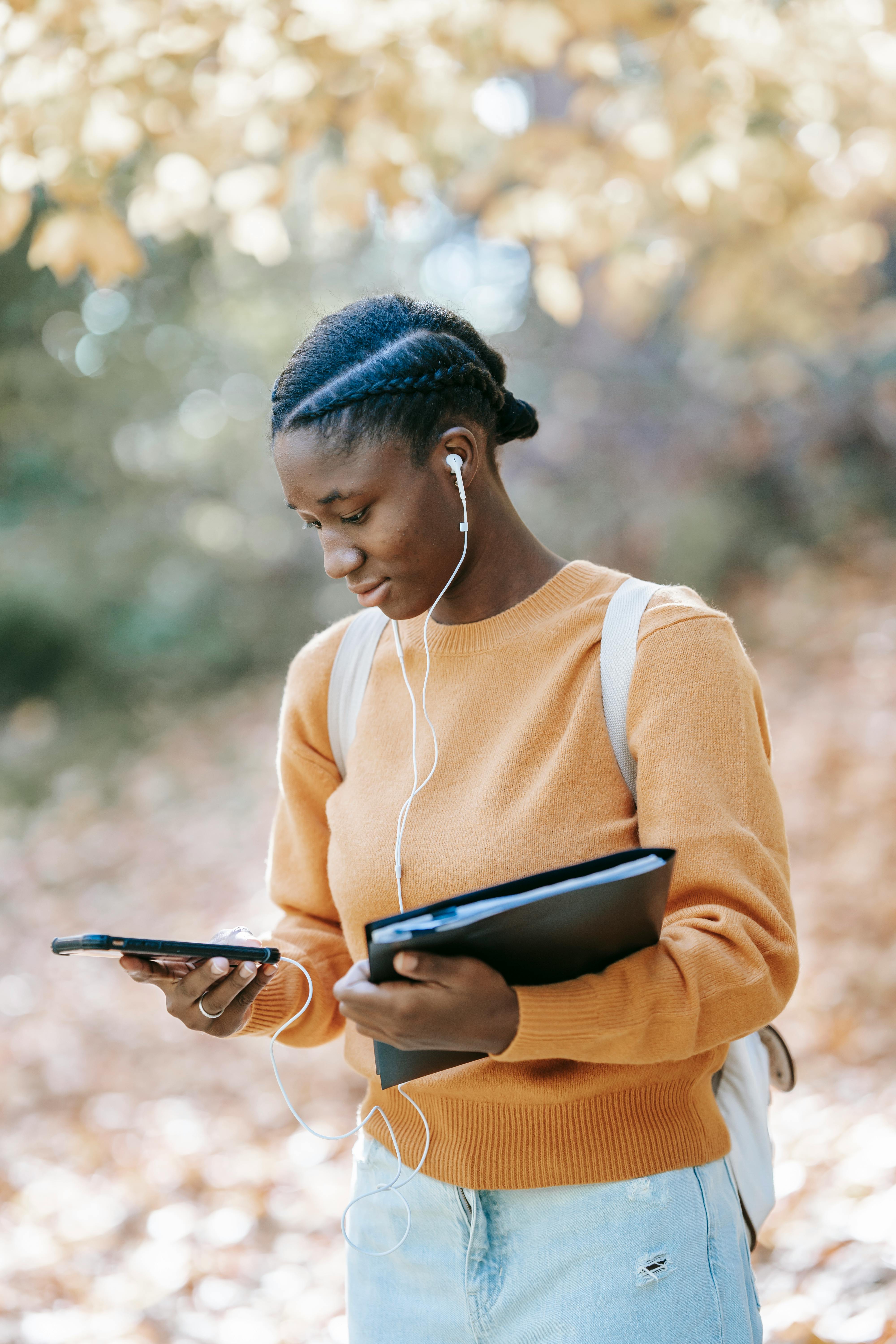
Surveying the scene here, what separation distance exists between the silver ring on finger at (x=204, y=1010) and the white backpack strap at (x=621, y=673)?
25.1 inches

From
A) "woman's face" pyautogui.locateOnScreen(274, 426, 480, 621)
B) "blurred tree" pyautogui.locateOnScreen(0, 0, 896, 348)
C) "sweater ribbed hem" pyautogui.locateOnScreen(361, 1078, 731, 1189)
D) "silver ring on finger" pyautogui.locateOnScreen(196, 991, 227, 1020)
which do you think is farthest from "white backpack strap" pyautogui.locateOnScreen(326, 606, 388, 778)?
"blurred tree" pyautogui.locateOnScreen(0, 0, 896, 348)

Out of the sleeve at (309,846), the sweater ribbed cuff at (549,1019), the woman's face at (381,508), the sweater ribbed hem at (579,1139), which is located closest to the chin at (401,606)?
the woman's face at (381,508)

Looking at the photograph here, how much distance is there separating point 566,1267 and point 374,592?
92cm

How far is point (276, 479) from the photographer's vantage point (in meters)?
9.07

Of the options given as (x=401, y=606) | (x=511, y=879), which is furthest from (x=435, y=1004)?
(x=401, y=606)

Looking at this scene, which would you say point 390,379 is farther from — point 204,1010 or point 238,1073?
point 238,1073

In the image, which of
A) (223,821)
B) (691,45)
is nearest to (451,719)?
(691,45)

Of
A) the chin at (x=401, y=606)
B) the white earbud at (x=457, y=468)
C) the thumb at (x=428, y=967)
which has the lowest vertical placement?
the thumb at (x=428, y=967)

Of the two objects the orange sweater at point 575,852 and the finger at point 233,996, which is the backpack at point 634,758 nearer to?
the orange sweater at point 575,852

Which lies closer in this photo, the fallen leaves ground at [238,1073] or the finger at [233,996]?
the finger at [233,996]

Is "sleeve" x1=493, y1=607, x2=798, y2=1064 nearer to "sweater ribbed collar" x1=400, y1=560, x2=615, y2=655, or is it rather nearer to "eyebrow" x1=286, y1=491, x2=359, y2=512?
"sweater ribbed collar" x1=400, y1=560, x2=615, y2=655

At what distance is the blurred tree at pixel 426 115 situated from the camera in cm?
262

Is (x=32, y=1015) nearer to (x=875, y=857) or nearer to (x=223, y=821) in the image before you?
(x=223, y=821)

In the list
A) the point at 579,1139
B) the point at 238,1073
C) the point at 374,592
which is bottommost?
the point at 238,1073
